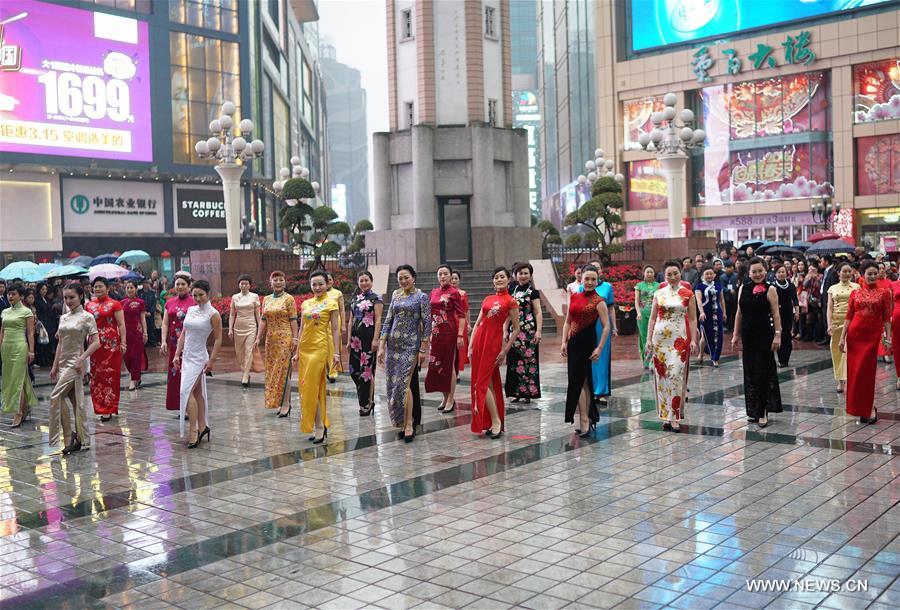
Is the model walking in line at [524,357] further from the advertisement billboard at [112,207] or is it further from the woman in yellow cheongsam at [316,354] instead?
the advertisement billboard at [112,207]

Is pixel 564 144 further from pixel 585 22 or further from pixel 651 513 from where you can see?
pixel 651 513

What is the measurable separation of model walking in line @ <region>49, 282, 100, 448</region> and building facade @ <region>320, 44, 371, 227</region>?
132m

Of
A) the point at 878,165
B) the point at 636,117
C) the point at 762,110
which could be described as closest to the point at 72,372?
the point at 878,165

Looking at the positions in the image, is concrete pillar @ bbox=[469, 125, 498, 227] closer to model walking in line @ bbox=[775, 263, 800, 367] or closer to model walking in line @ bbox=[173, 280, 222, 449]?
model walking in line @ bbox=[775, 263, 800, 367]

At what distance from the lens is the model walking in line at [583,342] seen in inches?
374

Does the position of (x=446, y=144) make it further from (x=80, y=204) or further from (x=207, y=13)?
(x=207, y=13)

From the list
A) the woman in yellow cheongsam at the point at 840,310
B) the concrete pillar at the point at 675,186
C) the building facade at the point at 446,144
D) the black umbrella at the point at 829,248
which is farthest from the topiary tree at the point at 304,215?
the woman in yellow cheongsam at the point at 840,310

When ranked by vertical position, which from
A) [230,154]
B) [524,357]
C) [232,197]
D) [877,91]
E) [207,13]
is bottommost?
[524,357]

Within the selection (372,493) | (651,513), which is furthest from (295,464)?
(651,513)

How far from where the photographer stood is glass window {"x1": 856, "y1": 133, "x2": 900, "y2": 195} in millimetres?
44000

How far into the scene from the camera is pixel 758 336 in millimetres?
9875

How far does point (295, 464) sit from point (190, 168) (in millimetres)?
43810

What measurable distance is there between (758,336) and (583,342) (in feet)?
6.09

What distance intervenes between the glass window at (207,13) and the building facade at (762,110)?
66.6 feet
